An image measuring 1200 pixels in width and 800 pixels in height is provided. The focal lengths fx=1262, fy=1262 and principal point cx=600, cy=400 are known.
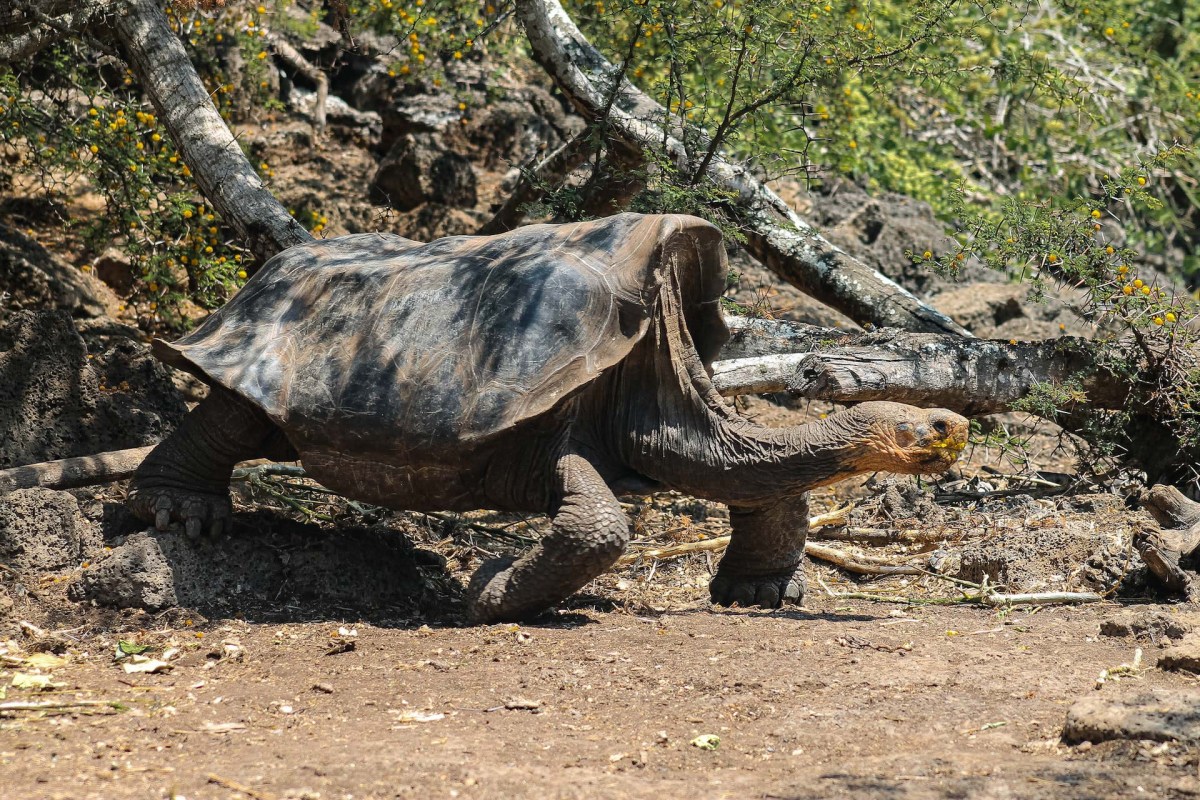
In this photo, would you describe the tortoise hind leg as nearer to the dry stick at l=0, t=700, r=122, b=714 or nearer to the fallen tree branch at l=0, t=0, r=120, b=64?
the dry stick at l=0, t=700, r=122, b=714

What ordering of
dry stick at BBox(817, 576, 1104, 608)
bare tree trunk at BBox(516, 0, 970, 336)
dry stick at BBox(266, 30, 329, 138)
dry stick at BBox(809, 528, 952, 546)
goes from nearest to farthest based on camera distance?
dry stick at BBox(817, 576, 1104, 608)
dry stick at BBox(809, 528, 952, 546)
bare tree trunk at BBox(516, 0, 970, 336)
dry stick at BBox(266, 30, 329, 138)

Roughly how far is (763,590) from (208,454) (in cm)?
252

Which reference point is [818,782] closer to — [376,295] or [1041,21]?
[376,295]

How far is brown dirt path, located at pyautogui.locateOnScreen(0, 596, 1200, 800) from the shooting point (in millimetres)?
3078

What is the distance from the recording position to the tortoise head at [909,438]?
4.40m

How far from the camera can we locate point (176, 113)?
724 centimetres

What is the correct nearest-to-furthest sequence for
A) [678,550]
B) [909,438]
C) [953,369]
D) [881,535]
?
[909,438], [678,550], [953,369], [881,535]

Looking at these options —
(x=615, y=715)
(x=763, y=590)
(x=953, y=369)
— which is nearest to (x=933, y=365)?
(x=953, y=369)

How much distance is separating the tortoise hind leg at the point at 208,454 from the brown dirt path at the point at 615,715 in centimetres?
78

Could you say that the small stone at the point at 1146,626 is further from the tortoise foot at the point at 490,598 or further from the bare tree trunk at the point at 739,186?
the bare tree trunk at the point at 739,186

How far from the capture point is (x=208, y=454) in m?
5.56

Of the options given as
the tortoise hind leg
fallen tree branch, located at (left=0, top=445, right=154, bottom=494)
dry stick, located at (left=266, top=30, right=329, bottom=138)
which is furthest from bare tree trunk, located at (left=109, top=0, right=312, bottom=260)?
dry stick, located at (left=266, top=30, right=329, bottom=138)

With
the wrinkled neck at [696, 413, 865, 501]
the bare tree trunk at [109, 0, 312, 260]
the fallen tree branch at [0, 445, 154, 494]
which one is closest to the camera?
the wrinkled neck at [696, 413, 865, 501]

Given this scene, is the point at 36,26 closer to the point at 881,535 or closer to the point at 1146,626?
the point at 881,535
